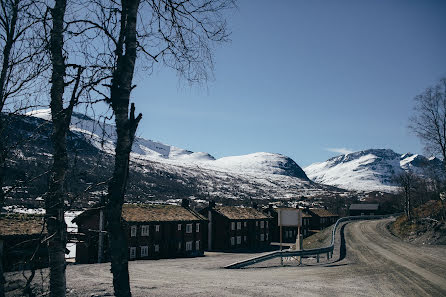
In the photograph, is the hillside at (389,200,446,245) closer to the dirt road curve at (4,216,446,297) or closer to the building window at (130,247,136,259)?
the dirt road curve at (4,216,446,297)

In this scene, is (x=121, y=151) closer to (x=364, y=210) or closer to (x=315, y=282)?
(x=315, y=282)

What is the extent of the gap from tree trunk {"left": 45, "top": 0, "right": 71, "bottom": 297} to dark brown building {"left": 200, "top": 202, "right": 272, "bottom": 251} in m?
53.8

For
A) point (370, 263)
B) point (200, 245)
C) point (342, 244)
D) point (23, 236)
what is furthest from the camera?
point (200, 245)

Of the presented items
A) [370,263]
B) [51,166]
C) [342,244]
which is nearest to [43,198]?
[51,166]

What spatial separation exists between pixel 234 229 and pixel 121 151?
185ft

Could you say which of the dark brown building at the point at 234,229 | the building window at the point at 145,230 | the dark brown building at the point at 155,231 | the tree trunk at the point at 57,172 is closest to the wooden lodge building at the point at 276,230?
the dark brown building at the point at 234,229

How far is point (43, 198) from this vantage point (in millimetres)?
6168

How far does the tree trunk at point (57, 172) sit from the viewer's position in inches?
237

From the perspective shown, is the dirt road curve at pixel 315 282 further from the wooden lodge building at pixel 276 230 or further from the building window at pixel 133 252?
the wooden lodge building at pixel 276 230

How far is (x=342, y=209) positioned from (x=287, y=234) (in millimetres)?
82850

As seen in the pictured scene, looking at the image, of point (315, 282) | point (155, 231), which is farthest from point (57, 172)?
point (155, 231)

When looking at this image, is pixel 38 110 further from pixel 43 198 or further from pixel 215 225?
pixel 215 225

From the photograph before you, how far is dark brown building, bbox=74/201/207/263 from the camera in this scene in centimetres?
4184

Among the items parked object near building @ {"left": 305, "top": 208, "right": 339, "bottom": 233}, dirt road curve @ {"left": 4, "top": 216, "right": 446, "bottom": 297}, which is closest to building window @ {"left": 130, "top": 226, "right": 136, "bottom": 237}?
dirt road curve @ {"left": 4, "top": 216, "right": 446, "bottom": 297}
